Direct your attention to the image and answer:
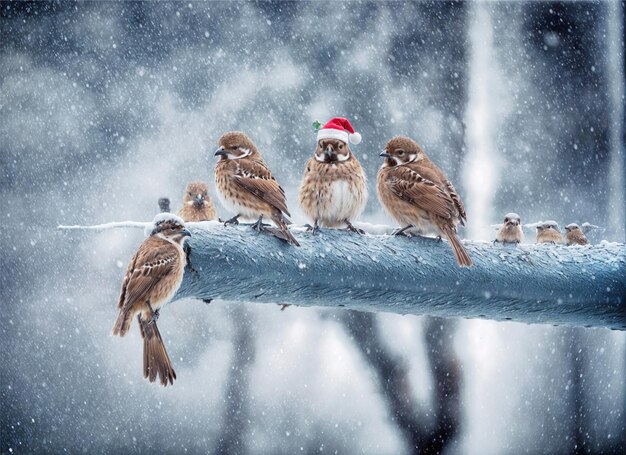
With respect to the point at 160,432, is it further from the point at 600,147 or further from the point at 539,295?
the point at 539,295

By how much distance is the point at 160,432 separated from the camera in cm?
646

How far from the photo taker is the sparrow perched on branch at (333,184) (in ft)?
7.32

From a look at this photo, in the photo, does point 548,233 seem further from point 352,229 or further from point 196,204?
point 196,204

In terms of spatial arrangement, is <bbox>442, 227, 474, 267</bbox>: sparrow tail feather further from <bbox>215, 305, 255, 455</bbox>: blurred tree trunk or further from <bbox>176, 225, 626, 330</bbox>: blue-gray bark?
<bbox>215, 305, 255, 455</bbox>: blurred tree trunk

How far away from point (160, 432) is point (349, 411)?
158 cm

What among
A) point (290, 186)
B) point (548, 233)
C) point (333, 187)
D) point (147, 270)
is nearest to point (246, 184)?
point (333, 187)

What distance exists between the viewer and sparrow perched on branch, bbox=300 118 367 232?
→ 87.9 inches

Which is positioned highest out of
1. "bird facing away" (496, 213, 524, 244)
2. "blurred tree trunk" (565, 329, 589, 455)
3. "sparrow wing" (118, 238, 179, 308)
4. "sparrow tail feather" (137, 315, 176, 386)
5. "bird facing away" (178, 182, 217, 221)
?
"bird facing away" (178, 182, 217, 221)

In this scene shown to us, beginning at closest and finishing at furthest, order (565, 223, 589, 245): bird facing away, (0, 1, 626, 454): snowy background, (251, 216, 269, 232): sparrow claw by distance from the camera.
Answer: (251, 216, 269, 232): sparrow claw < (565, 223, 589, 245): bird facing away < (0, 1, 626, 454): snowy background

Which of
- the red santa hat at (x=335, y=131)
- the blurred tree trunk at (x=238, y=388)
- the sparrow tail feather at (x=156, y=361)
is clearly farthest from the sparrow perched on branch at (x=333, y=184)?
the blurred tree trunk at (x=238, y=388)

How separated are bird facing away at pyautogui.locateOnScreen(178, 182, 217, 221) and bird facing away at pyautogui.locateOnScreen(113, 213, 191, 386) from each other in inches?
50.6

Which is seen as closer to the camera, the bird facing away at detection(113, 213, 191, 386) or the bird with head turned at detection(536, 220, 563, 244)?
the bird facing away at detection(113, 213, 191, 386)

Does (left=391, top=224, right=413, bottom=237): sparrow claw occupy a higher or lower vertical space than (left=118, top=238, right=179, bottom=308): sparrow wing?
higher

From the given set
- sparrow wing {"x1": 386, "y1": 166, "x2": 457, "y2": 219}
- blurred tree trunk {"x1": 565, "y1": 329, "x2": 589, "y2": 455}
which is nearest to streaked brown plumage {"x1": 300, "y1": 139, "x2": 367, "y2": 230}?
sparrow wing {"x1": 386, "y1": 166, "x2": 457, "y2": 219}
